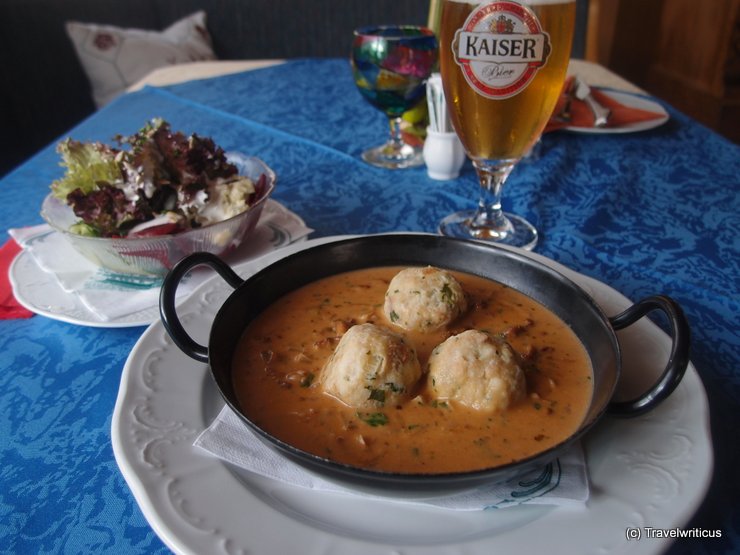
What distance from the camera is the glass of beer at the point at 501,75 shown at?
123 cm

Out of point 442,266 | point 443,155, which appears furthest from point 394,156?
point 442,266

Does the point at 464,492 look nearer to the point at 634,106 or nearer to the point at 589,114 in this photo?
the point at 589,114

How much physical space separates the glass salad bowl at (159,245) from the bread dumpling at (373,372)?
1.78ft

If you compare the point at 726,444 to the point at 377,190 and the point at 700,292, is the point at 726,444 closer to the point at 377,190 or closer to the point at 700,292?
the point at 700,292

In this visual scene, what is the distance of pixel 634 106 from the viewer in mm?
2172

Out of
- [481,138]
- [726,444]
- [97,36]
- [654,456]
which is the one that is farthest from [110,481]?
[97,36]

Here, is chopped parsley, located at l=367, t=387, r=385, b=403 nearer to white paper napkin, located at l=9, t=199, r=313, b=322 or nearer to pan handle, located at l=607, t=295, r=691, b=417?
pan handle, located at l=607, t=295, r=691, b=417

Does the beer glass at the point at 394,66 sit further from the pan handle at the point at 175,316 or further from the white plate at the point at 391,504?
the white plate at the point at 391,504

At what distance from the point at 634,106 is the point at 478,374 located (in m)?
1.76

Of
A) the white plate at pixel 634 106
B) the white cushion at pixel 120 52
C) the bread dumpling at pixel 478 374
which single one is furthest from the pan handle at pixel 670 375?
the white cushion at pixel 120 52

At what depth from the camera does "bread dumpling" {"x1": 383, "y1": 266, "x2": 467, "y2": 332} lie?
1.01 m

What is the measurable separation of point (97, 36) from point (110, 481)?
147 inches

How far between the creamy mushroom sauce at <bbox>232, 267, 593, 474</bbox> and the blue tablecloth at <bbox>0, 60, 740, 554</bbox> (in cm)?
21

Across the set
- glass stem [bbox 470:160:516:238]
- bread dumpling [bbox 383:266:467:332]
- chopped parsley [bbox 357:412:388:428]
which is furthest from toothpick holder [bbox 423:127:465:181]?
chopped parsley [bbox 357:412:388:428]
